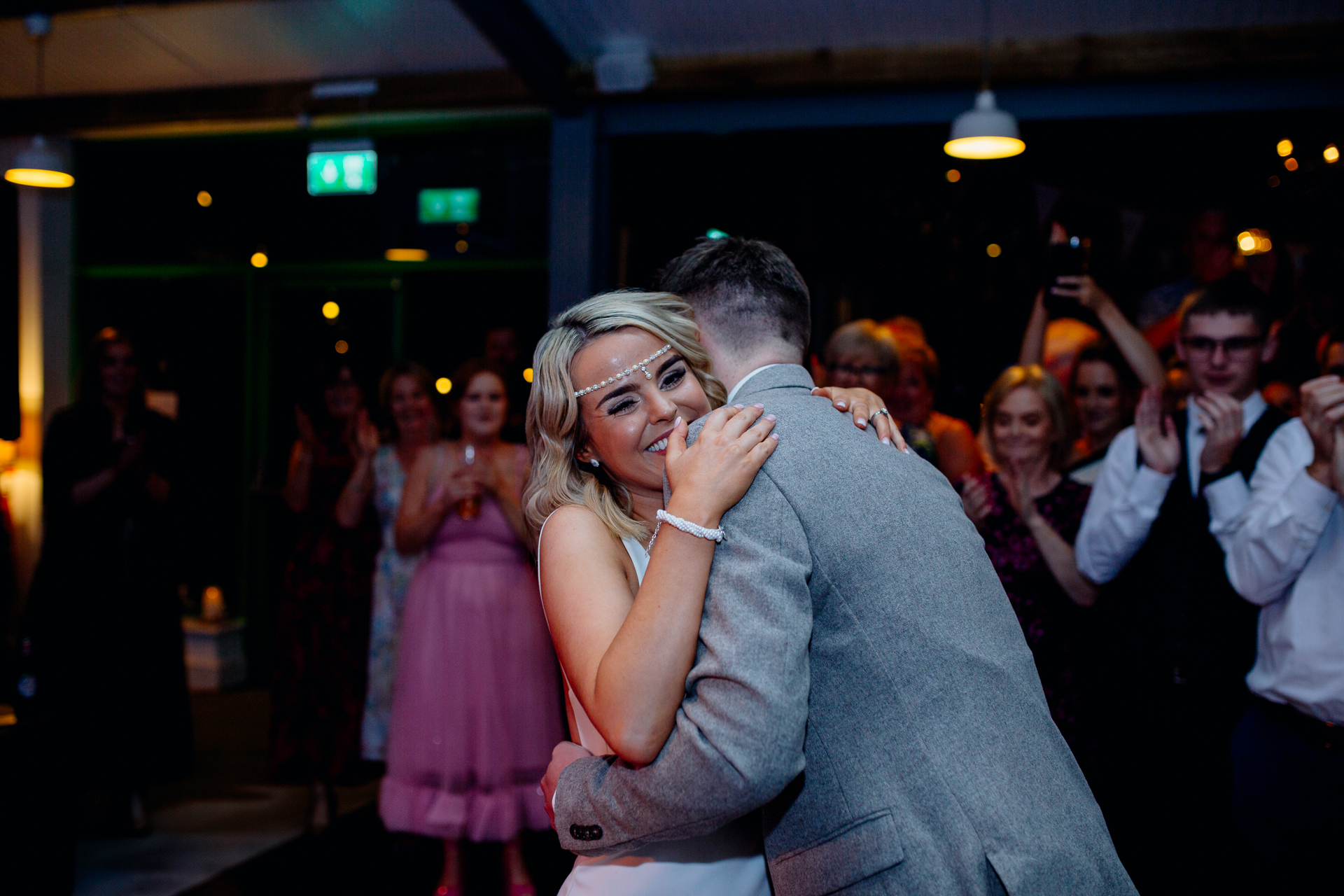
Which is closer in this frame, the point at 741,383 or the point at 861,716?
the point at 861,716

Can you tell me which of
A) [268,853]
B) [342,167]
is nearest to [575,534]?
[268,853]

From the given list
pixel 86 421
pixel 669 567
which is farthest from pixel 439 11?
pixel 669 567

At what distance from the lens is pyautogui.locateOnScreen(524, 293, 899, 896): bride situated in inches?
44.7

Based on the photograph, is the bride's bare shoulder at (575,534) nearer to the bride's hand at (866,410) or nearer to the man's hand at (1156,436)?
the bride's hand at (866,410)

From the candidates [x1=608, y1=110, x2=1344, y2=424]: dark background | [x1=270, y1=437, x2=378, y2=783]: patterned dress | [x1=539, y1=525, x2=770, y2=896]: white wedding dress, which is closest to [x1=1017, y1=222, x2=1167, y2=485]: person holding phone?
[x1=608, y1=110, x2=1344, y2=424]: dark background

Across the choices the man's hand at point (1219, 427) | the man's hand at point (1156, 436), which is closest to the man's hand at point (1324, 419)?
the man's hand at point (1219, 427)

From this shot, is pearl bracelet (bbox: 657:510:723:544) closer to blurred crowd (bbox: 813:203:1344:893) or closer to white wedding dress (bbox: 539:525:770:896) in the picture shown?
white wedding dress (bbox: 539:525:770:896)

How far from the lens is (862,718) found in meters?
1.14

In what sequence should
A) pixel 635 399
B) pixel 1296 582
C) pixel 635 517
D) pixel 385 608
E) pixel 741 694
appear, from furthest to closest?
pixel 385 608
pixel 1296 582
pixel 635 517
pixel 635 399
pixel 741 694

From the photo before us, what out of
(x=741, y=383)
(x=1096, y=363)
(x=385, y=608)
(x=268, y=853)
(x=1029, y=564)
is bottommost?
(x=268, y=853)

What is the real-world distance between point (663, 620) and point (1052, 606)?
6.29 ft

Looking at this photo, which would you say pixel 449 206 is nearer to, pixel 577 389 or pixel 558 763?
pixel 577 389

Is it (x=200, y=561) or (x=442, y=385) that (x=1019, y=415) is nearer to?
(x=442, y=385)

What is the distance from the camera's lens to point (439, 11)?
14.9 feet
